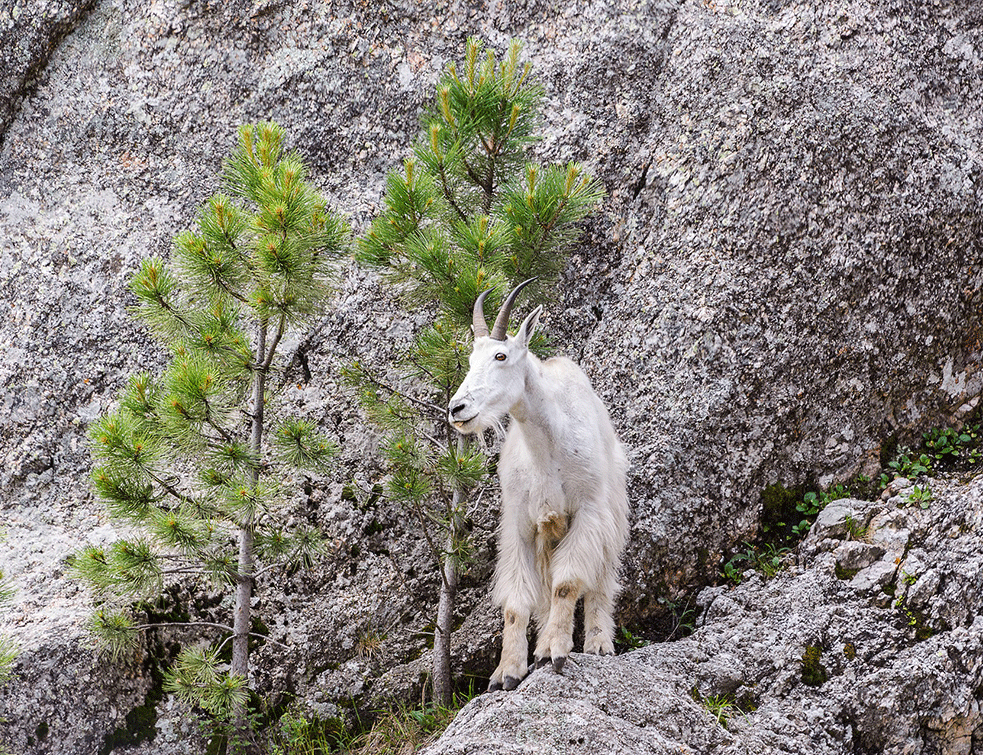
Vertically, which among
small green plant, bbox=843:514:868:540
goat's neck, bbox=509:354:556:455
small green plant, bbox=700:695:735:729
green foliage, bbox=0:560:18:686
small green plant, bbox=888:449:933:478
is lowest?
small green plant, bbox=700:695:735:729

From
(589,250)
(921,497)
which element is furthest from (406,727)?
(589,250)

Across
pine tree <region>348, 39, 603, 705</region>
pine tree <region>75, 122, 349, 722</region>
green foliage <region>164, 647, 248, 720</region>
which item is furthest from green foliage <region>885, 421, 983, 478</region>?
green foliage <region>164, 647, 248, 720</region>

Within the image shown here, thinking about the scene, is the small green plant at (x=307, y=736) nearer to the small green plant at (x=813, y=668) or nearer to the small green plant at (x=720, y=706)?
the small green plant at (x=720, y=706)

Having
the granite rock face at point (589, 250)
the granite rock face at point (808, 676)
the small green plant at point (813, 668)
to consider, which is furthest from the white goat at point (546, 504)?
the small green plant at point (813, 668)

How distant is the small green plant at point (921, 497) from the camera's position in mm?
6598

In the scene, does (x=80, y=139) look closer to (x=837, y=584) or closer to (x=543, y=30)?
(x=543, y=30)

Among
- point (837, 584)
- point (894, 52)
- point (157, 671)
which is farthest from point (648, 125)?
point (157, 671)

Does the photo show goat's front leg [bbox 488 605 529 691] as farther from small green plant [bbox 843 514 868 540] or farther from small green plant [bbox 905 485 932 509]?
small green plant [bbox 905 485 932 509]

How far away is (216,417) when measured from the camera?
5.86 metres

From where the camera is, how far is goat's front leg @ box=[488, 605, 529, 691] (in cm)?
556

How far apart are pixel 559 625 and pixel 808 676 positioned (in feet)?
6.00

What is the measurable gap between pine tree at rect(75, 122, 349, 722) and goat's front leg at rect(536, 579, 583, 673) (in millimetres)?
1823

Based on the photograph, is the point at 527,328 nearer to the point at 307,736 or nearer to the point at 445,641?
the point at 445,641

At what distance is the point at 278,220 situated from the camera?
5777 mm
